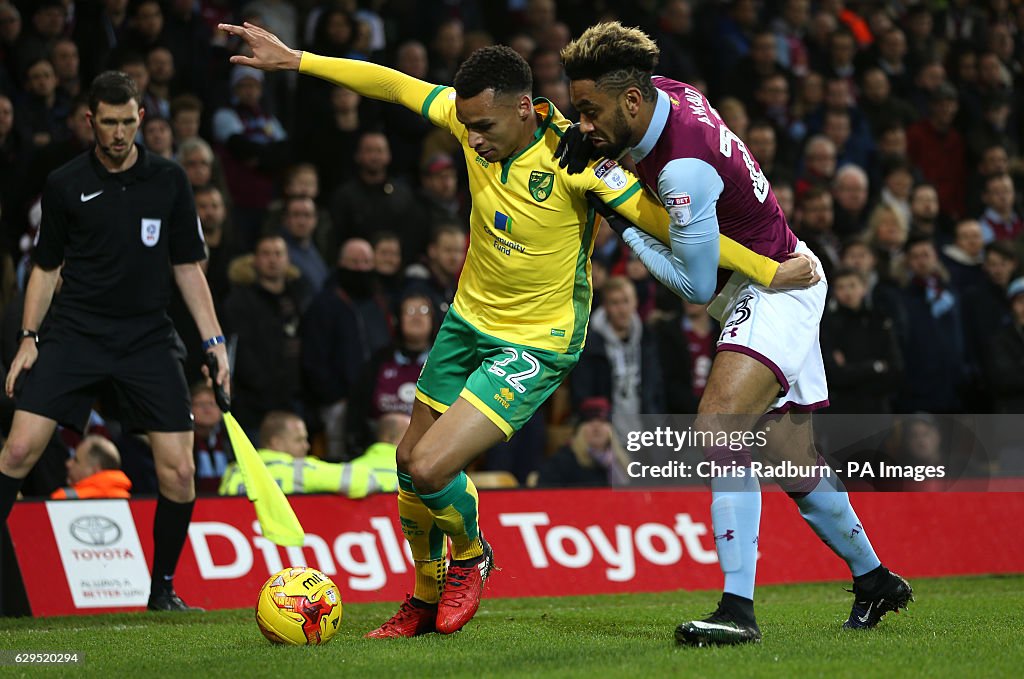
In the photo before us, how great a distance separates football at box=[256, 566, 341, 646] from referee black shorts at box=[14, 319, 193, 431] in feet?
6.11

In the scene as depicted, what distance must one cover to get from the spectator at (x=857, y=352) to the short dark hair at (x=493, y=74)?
232 inches

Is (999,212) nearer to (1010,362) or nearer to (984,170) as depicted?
(984,170)

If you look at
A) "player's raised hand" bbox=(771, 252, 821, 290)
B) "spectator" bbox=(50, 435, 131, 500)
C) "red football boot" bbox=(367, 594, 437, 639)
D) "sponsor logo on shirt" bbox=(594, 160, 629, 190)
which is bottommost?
"spectator" bbox=(50, 435, 131, 500)

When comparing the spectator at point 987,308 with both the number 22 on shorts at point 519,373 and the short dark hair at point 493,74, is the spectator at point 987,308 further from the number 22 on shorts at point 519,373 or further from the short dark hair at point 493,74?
the short dark hair at point 493,74

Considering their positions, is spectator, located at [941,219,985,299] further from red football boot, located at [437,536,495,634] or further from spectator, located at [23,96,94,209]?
red football boot, located at [437,536,495,634]

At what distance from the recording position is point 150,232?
7.76m

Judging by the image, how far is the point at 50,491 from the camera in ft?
30.6

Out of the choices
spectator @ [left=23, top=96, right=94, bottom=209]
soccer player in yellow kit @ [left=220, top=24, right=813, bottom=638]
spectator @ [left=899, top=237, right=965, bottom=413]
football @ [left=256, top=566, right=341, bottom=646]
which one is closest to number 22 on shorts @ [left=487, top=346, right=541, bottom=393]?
soccer player in yellow kit @ [left=220, top=24, right=813, bottom=638]

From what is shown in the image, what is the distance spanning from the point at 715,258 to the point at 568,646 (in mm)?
1808

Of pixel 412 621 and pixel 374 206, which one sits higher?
pixel 374 206

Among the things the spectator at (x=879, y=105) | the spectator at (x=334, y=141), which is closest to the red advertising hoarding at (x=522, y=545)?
the spectator at (x=334, y=141)

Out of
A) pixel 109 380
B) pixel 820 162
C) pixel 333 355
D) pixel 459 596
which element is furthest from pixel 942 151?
pixel 459 596

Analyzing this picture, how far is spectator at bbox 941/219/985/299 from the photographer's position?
1330cm

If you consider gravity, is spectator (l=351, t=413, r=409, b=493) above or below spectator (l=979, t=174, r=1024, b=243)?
below
